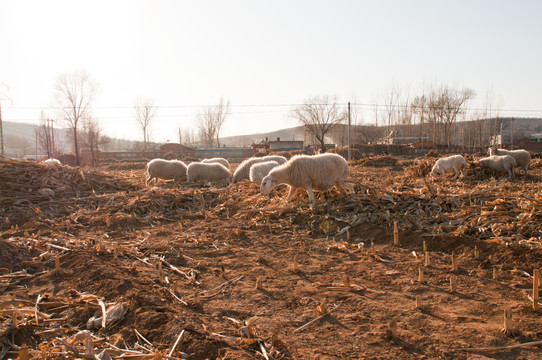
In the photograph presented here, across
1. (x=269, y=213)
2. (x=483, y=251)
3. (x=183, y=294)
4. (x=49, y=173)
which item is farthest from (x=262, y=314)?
(x=49, y=173)

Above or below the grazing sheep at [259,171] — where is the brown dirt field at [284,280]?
below

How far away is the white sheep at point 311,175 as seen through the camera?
9.43m

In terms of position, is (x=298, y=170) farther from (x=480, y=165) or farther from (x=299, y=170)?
(x=480, y=165)

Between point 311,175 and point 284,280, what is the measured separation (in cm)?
496

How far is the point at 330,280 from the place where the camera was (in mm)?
4711

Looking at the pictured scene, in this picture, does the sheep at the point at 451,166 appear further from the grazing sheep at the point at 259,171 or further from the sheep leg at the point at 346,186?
the sheep leg at the point at 346,186

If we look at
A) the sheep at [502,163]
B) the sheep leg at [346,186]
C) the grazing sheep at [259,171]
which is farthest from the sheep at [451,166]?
the sheep leg at [346,186]

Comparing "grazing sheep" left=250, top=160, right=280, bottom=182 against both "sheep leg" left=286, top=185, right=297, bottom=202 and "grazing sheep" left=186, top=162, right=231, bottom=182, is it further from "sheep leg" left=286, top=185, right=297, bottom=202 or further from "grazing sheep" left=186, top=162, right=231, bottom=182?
"sheep leg" left=286, top=185, right=297, bottom=202

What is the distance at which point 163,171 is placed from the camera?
651 inches

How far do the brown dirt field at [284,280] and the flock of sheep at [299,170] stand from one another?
0.66m

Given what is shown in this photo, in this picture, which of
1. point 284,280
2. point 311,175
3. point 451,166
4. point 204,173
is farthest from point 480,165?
point 284,280

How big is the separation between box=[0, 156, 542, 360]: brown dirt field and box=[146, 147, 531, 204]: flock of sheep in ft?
2.16

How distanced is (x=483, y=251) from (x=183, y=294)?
4387 millimetres

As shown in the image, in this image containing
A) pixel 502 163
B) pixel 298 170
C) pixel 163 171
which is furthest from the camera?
pixel 163 171
